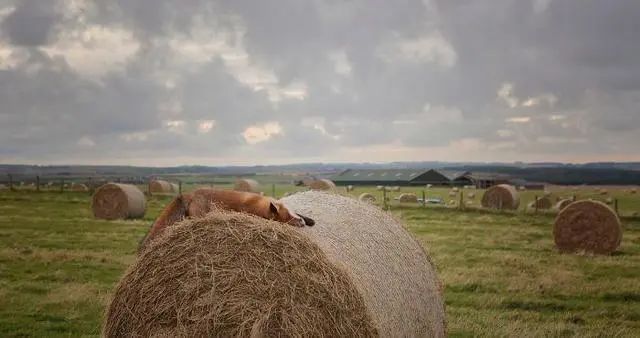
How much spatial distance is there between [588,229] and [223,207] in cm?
1368

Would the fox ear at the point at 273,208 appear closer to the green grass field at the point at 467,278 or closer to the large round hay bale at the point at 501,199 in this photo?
the green grass field at the point at 467,278

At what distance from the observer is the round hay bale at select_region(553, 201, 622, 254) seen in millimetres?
16797

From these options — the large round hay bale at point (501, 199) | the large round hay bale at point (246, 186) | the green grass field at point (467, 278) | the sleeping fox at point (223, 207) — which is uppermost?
the sleeping fox at point (223, 207)

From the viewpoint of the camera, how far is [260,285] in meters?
5.55

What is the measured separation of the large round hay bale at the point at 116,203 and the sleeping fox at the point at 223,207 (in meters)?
19.4

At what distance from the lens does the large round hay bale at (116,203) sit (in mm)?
25062

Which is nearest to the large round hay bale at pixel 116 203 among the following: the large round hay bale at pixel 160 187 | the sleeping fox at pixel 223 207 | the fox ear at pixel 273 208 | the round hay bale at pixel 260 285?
the large round hay bale at pixel 160 187

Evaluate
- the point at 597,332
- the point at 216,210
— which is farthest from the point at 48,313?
the point at 597,332

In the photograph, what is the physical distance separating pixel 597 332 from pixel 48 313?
7.43 m

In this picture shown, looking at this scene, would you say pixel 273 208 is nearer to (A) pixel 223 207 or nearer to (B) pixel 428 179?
(A) pixel 223 207

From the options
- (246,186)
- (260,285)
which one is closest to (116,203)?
(246,186)

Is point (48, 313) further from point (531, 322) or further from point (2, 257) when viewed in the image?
point (531, 322)

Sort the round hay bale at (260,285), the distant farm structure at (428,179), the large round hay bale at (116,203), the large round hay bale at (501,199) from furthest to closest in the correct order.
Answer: the distant farm structure at (428,179) < the large round hay bale at (501,199) < the large round hay bale at (116,203) < the round hay bale at (260,285)

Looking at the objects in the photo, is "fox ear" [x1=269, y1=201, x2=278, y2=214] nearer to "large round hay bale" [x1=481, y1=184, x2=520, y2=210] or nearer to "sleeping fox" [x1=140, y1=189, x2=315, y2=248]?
"sleeping fox" [x1=140, y1=189, x2=315, y2=248]
